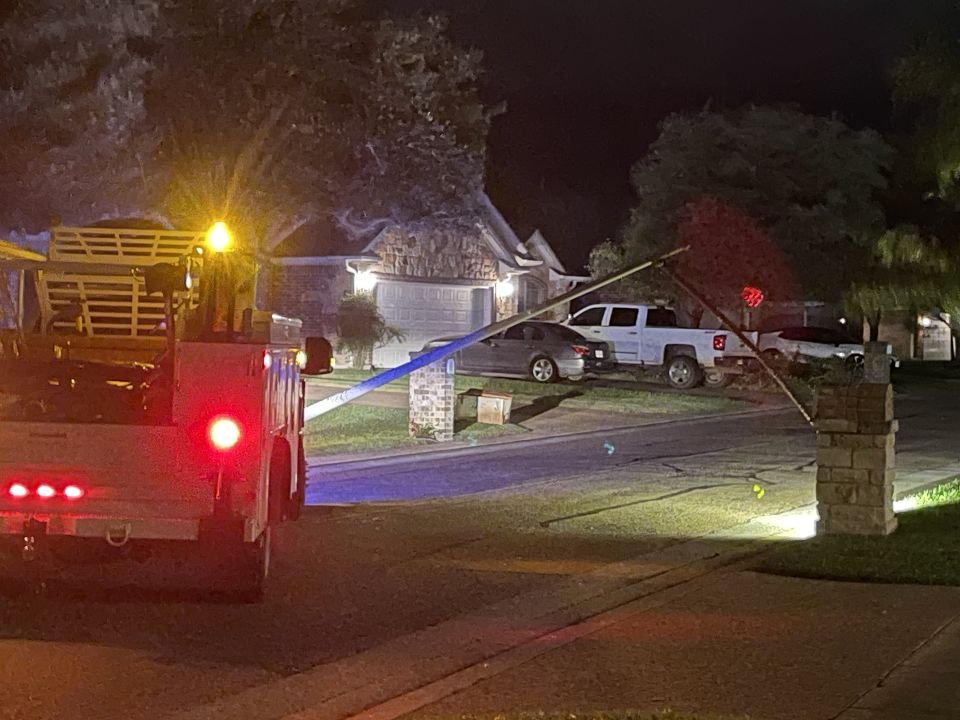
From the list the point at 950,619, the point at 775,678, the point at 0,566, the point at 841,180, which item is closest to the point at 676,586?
the point at 950,619

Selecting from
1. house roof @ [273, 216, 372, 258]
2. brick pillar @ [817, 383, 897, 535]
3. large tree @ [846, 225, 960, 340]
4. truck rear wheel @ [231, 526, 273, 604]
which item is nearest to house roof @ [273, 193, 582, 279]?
house roof @ [273, 216, 372, 258]

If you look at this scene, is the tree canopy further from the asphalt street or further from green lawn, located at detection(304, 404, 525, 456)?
the asphalt street

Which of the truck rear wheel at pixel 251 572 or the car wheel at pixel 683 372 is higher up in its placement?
the car wheel at pixel 683 372

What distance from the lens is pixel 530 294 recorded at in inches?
1640

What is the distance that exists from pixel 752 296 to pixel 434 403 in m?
18.3

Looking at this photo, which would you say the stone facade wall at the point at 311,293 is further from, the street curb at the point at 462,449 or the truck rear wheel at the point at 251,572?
the truck rear wheel at the point at 251,572

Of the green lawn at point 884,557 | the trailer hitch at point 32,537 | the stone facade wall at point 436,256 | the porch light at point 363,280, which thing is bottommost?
the green lawn at point 884,557

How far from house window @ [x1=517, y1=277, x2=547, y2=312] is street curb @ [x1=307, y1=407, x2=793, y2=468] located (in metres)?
14.7

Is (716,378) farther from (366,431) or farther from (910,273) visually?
(910,273)

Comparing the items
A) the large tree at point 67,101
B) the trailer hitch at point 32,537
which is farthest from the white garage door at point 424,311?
the trailer hitch at point 32,537

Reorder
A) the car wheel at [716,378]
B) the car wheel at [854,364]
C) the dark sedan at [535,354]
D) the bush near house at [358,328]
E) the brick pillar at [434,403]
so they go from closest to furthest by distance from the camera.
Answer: the brick pillar at [434,403] < the dark sedan at [535,354] < the car wheel at [854,364] < the bush near house at [358,328] < the car wheel at [716,378]

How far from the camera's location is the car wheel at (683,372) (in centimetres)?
3078

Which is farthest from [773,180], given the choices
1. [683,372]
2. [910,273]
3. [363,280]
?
[910,273]

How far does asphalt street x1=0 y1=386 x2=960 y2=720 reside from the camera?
7.15 m
